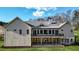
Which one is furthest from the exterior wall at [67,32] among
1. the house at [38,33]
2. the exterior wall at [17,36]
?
the exterior wall at [17,36]

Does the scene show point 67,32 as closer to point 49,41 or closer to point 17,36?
point 49,41

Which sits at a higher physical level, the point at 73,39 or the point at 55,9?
the point at 55,9

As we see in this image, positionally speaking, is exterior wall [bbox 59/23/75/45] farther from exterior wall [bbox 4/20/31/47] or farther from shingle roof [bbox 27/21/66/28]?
exterior wall [bbox 4/20/31/47]

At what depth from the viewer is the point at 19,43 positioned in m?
2.72

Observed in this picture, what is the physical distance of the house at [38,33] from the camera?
270cm

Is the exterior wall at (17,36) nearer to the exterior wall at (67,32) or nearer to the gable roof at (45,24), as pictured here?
the gable roof at (45,24)

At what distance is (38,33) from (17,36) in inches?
8.0

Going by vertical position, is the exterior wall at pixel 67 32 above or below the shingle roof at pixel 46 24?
below

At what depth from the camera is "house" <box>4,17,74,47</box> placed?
270 cm

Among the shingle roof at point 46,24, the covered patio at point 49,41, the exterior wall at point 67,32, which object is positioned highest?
the shingle roof at point 46,24
